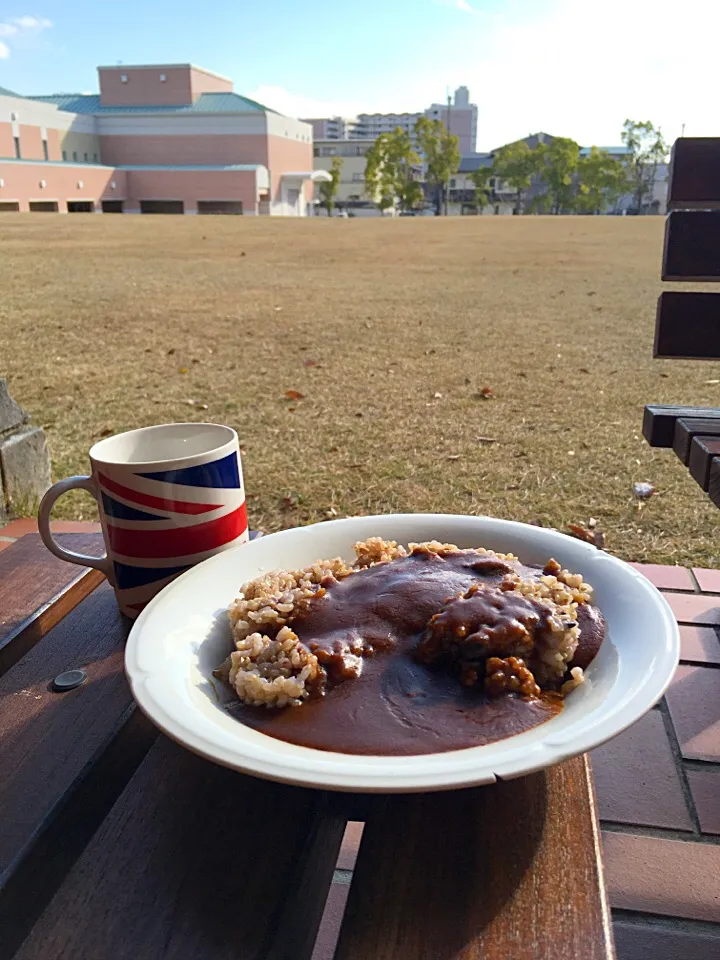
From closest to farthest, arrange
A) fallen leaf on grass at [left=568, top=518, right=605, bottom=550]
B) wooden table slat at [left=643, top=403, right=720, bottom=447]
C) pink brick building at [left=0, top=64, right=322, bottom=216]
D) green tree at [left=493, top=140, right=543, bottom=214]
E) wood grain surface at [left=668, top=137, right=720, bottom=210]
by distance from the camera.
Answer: wooden table slat at [left=643, top=403, right=720, bottom=447], wood grain surface at [left=668, top=137, right=720, bottom=210], fallen leaf on grass at [left=568, top=518, right=605, bottom=550], pink brick building at [left=0, top=64, right=322, bottom=216], green tree at [left=493, top=140, right=543, bottom=214]

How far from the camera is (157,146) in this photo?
54.0 m

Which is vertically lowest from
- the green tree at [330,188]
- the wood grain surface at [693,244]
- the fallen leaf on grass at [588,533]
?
the fallen leaf on grass at [588,533]

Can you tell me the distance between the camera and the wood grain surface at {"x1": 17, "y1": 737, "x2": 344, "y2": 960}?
0.61m

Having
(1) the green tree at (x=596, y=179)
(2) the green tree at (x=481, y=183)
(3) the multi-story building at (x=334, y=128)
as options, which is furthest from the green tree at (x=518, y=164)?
(3) the multi-story building at (x=334, y=128)

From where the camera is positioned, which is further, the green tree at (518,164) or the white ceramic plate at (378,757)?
the green tree at (518,164)

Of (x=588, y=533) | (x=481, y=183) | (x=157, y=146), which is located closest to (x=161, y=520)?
(x=588, y=533)

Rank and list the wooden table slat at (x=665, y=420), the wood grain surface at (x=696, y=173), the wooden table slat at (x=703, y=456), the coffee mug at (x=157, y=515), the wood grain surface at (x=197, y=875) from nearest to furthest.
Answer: the wood grain surface at (x=197, y=875) < the coffee mug at (x=157, y=515) < the wooden table slat at (x=703, y=456) < the wooden table slat at (x=665, y=420) < the wood grain surface at (x=696, y=173)

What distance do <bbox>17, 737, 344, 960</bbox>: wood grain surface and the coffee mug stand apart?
0.32 metres

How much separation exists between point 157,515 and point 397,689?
424mm

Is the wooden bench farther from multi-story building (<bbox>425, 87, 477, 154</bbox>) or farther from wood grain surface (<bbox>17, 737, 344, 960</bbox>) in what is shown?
multi-story building (<bbox>425, 87, 477, 154</bbox>)

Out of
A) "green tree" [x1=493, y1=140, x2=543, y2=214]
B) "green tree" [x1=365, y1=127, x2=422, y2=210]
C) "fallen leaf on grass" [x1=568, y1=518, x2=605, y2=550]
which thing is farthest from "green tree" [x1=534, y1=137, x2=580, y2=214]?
"fallen leaf on grass" [x1=568, y1=518, x2=605, y2=550]

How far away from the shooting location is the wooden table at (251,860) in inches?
24.1

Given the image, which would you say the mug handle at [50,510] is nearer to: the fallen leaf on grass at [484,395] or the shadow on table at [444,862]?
the shadow on table at [444,862]

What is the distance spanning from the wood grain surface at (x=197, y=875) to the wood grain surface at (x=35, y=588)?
0.38 meters
